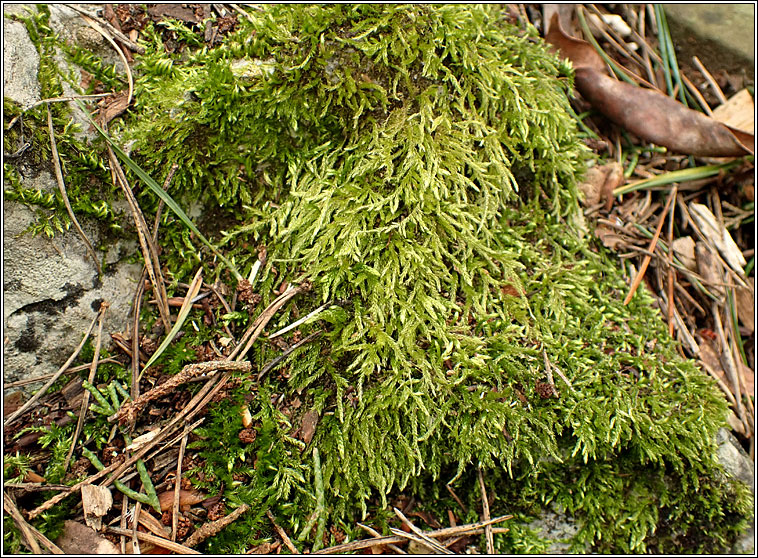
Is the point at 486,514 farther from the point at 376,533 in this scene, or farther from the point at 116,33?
the point at 116,33

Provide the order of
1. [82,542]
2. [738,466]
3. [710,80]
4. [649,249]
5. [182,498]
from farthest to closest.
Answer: [710,80], [649,249], [738,466], [182,498], [82,542]

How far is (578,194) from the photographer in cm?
248

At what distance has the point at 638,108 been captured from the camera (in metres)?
2.78

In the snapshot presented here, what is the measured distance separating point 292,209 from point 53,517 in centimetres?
142

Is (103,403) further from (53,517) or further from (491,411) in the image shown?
(491,411)

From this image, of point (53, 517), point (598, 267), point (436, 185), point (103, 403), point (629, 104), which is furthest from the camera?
point (629, 104)

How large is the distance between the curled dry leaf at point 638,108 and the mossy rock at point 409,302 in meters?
0.77

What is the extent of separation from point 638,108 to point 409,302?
186 centimetres

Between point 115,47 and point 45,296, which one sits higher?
point 115,47

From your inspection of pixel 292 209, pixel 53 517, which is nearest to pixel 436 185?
pixel 292 209

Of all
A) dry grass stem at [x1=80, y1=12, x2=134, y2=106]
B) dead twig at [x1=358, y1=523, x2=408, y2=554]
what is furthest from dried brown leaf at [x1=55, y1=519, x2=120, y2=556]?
dry grass stem at [x1=80, y1=12, x2=134, y2=106]

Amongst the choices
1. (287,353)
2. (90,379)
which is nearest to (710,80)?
(287,353)

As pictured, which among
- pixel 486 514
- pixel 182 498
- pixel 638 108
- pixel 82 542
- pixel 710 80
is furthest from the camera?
pixel 710 80

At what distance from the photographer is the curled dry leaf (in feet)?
9.01
